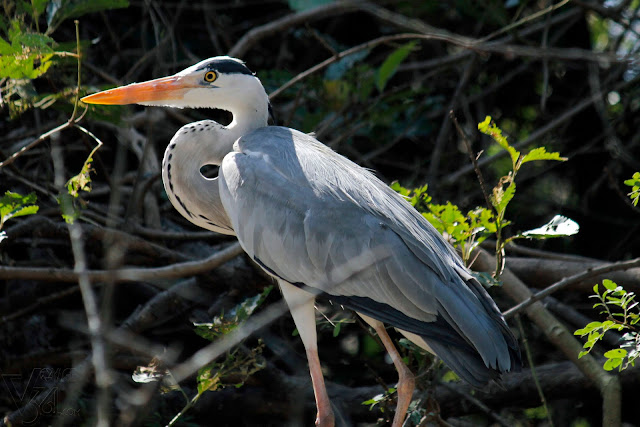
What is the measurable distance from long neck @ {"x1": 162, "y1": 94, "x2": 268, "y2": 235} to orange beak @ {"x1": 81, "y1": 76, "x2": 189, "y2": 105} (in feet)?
0.48

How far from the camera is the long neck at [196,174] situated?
3039mm

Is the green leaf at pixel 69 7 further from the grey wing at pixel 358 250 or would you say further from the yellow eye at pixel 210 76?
the grey wing at pixel 358 250

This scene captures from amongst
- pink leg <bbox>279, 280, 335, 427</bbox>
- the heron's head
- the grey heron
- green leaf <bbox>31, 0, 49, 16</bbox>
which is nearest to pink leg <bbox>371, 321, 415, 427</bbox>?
the grey heron

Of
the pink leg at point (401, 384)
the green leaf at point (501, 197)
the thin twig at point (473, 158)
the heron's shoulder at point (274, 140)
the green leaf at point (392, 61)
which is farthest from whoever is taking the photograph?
the green leaf at point (392, 61)

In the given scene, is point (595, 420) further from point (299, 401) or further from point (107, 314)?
point (107, 314)

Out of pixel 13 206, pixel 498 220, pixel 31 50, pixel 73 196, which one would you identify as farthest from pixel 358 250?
pixel 31 50

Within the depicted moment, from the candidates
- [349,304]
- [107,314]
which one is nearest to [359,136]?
[349,304]

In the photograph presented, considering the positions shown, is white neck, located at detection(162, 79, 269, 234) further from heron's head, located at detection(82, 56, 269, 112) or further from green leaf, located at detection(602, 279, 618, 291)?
green leaf, located at detection(602, 279, 618, 291)

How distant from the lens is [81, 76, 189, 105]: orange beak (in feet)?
9.61

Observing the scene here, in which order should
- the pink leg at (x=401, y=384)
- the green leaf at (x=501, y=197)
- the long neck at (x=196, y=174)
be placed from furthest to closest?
the long neck at (x=196, y=174)
the pink leg at (x=401, y=384)
the green leaf at (x=501, y=197)

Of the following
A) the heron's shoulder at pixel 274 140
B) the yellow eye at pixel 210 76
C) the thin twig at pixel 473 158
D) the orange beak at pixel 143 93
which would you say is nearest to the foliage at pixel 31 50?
the orange beak at pixel 143 93

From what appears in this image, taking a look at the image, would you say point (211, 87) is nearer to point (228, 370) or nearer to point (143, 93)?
point (143, 93)

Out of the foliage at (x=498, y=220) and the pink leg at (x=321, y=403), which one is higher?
the foliage at (x=498, y=220)

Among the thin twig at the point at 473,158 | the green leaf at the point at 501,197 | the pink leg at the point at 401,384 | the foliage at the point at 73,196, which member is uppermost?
the foliage at the point at 73,196
